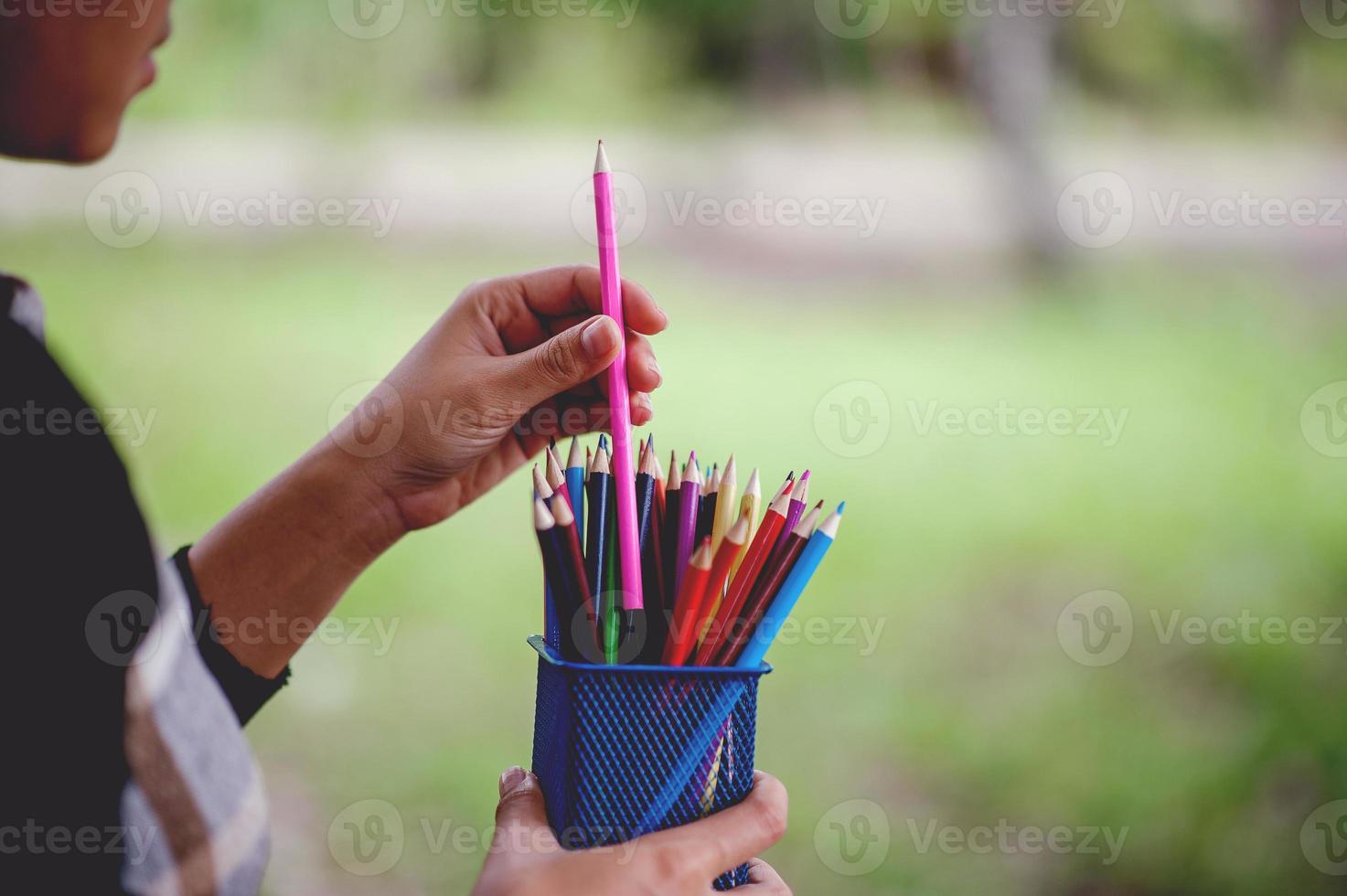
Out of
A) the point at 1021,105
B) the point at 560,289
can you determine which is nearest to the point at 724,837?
the point at 560,289

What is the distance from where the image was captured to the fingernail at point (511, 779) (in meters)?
0.57

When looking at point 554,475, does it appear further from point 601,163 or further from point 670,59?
point 670,59

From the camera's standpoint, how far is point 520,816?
21.0 inches

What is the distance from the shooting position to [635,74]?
269 cm

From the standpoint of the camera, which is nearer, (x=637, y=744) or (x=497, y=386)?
(x=637, y=744)

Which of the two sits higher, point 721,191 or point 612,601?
point 721,191

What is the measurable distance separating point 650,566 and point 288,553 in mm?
255

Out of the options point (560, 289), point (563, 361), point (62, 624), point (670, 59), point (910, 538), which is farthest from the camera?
point (670, 59)

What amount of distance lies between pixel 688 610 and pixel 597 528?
0.06 meters

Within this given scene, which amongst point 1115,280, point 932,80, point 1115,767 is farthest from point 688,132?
point 1115,767

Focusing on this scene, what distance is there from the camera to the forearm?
25.8 inches

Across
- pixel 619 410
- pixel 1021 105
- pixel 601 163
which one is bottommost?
pixel 619 410

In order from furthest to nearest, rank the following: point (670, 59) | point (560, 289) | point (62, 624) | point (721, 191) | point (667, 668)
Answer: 1. point (721, 191)
2. point (670, 59)
3. point (560, 289)
4. point (667, 668)
5. point (62, 624)

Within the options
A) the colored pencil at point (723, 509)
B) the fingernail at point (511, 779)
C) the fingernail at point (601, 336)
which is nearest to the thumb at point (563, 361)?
the fingernail at point (601, 336)
